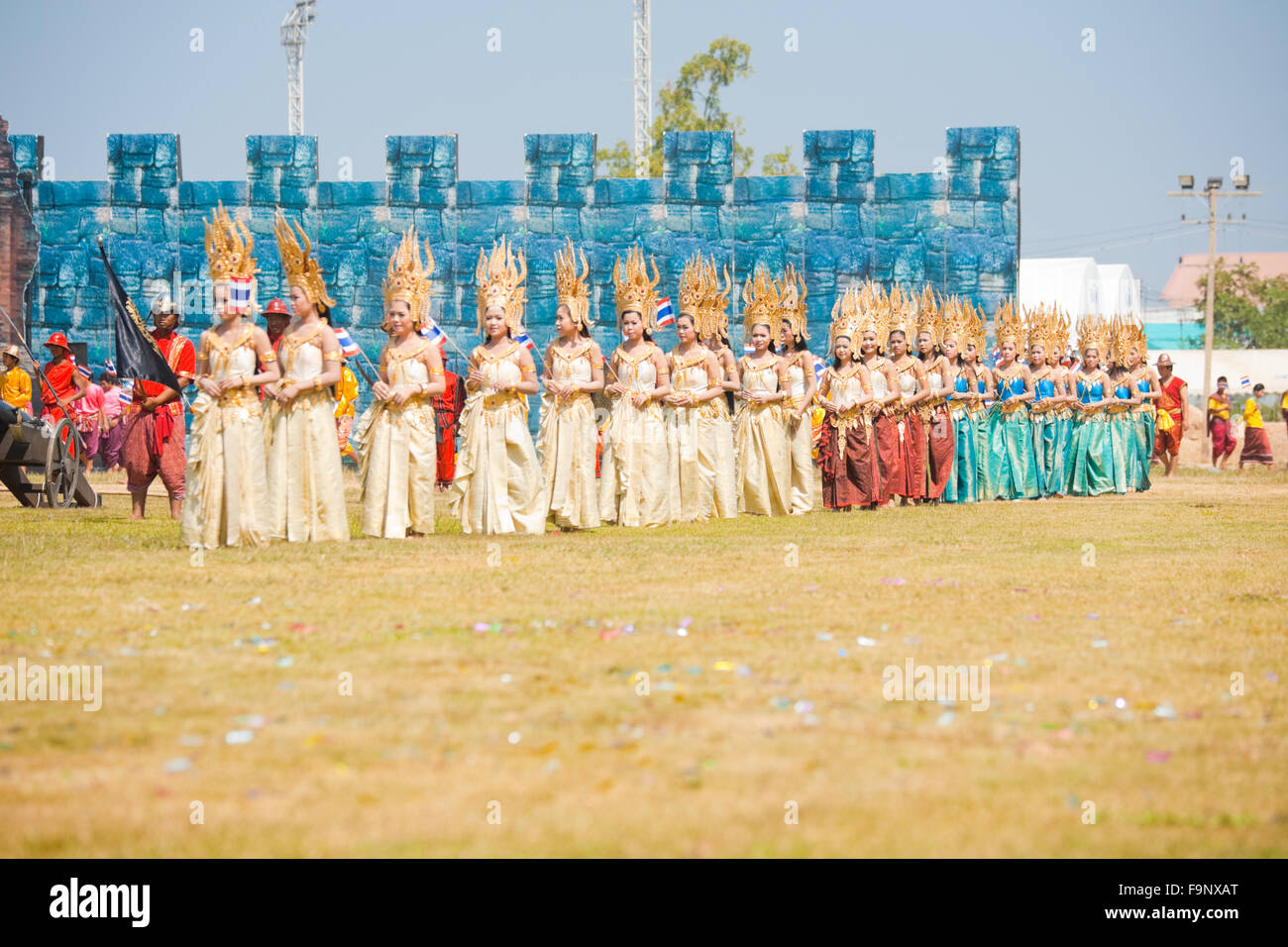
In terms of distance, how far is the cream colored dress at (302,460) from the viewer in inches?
447

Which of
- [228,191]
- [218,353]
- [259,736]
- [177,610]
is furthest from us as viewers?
[228,191]

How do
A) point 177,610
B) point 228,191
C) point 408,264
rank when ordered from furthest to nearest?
point 228,191 → point 408,264 → point 177,610

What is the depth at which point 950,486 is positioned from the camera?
18.3 m

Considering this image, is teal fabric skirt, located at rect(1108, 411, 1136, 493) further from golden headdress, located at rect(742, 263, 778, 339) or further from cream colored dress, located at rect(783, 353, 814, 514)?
golden headdress, located at rect(742, 263, 778, 339)

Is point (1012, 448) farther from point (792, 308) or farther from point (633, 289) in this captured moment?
point (633, 289)

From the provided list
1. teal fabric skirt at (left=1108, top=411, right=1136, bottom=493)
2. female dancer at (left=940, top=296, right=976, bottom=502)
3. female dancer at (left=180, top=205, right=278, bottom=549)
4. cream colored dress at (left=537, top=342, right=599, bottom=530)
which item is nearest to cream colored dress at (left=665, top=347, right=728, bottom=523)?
cream colored dress at (left=537, top=342, right=599, bottom=530)

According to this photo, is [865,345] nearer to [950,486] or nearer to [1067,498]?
[950,486]

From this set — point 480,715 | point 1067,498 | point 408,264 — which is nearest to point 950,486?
point 1067,498

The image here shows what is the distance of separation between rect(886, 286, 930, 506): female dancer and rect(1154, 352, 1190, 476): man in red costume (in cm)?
832

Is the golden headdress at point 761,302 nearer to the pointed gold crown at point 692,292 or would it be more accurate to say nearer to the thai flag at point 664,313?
the pointed gold crown at point 692,292

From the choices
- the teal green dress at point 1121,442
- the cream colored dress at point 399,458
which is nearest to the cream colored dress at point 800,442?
the cream colored dress at point 399,458

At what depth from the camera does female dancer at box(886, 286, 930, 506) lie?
1711cm

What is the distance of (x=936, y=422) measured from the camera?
17859 mm
